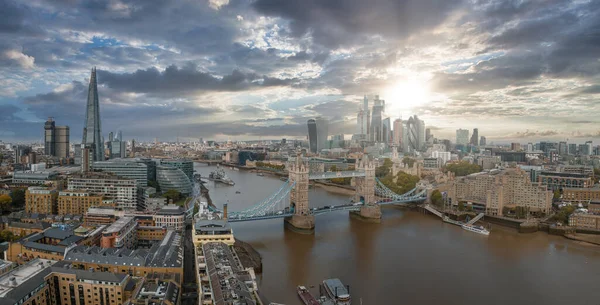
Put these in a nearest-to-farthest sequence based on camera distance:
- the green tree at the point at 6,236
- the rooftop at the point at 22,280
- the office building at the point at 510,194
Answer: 1. the rooftop at the point at 22,280
2. the green tree at the point at 6,236
3. the office building at the point at 510,194

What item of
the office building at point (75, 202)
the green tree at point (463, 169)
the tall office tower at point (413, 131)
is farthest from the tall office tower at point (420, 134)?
the office building at point (75, 202)

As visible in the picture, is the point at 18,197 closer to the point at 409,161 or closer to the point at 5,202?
the point at 5,202

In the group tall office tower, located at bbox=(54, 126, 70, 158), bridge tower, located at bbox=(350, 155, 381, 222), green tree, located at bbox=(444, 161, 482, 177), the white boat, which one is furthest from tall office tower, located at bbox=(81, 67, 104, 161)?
green tree, located at bbox=(444, 161, 482, 177)

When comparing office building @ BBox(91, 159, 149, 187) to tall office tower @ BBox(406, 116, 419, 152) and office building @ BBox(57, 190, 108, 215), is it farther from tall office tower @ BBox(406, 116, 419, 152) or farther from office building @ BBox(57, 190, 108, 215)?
tall office tower @ BBox(406, 116, 419, 152)

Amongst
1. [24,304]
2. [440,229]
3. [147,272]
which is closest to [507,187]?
[440,229]

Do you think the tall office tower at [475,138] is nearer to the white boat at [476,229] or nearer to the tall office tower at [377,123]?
the tall office tower at [377,123]

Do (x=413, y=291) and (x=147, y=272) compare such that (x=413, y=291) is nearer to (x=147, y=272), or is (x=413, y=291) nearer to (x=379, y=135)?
(x=147, y=272)
